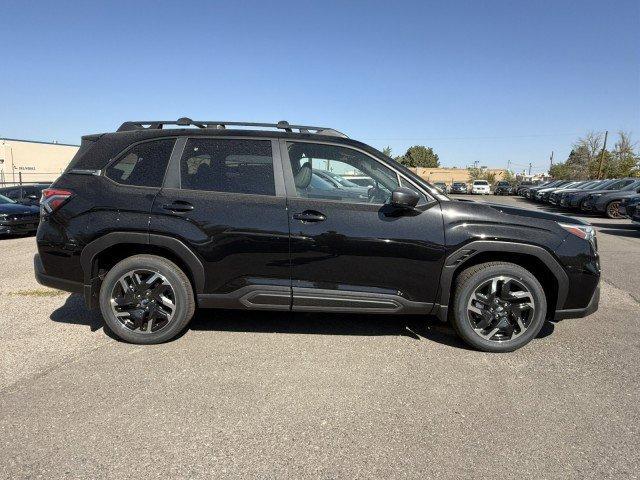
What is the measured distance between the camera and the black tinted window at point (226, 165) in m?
3.68

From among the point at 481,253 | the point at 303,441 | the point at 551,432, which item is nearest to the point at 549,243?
the point at 481,253

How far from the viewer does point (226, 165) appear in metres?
3.74

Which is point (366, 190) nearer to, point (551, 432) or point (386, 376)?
point (386, 376)

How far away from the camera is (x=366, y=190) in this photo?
3.72 meters

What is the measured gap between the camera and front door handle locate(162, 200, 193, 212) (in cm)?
361

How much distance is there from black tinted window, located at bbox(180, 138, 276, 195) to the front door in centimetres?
22

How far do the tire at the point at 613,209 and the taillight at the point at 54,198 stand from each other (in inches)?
725

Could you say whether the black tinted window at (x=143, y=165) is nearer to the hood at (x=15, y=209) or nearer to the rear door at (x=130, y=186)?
the rear door at (x=130, y=186)

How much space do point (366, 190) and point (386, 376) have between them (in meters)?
1.58

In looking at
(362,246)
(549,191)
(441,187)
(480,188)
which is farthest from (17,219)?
(480,188)

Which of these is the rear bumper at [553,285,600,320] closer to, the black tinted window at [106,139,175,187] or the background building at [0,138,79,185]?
the black tinted window at [106,139,175,187]

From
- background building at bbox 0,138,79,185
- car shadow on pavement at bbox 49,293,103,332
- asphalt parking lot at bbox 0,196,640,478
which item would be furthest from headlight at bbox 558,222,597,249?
background building at bbox 0,138,79,185

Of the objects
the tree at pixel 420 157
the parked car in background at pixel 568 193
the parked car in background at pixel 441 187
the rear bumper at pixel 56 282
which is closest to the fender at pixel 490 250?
the parked car in background at pixel 441 187

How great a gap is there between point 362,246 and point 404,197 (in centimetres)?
53
